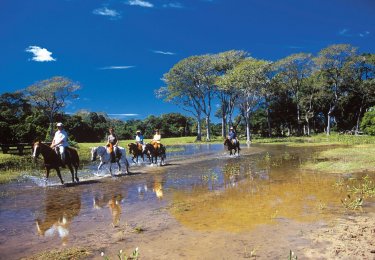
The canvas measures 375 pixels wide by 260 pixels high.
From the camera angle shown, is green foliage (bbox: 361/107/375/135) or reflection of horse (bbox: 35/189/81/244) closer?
reflection of horse (bbox: 35/189/81/244)

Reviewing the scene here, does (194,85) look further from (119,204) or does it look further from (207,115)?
(119,204)

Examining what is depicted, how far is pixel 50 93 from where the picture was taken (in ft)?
236

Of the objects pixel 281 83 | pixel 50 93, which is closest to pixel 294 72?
pixel 281 83

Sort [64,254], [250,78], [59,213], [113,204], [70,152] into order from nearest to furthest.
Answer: [64,254], [59,213], [113,204], [70,152], [250,78]

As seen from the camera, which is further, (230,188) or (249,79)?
(249,79)

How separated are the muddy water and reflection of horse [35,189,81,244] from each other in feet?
0.08

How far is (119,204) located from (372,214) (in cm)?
753

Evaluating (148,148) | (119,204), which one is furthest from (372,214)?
(148,148)

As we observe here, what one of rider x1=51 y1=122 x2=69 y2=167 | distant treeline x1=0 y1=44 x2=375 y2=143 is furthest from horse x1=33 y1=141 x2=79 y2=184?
distant treeline x1=0 y1=44 x2=375 y2=143

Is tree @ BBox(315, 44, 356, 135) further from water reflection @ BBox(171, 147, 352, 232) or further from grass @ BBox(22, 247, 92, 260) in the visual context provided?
grass @ BBox(22, 247, 92, 260)

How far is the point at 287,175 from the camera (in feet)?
55.1

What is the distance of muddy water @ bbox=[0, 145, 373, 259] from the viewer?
709 centimetres

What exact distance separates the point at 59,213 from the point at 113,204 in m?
1.78

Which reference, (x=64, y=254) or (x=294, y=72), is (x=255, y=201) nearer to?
(x=64, y=254)
